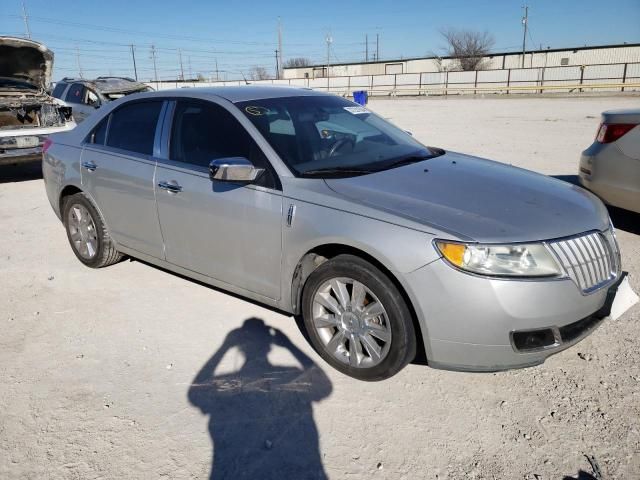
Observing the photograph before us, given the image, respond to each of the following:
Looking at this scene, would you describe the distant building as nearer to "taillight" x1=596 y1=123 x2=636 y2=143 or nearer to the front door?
"taillight" x1=596 y1=123 x2=636 y2=143

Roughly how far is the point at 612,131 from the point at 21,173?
422 inches

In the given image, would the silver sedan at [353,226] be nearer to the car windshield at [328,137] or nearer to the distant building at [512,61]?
the car windshield at [328,137]

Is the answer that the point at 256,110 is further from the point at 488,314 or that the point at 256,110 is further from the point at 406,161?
the point at 488,314

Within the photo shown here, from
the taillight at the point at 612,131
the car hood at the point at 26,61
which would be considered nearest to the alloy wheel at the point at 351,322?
the taillight at the point at 612,131

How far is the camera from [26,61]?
974 centimetres

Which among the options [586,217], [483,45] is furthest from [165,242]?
[483,45]

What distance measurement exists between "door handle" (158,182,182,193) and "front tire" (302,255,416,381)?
50.2 inches

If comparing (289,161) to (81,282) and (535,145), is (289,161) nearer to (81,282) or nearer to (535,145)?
(81,282)

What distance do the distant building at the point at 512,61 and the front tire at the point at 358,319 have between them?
49.8 metres

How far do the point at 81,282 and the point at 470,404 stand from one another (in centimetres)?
354

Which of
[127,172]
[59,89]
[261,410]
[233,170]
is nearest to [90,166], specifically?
[127,172]

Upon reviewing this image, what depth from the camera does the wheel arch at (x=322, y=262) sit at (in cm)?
273

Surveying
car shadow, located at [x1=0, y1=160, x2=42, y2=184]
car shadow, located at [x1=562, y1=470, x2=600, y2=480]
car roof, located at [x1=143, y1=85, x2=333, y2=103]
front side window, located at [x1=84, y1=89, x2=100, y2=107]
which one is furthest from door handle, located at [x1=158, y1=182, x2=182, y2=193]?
front side window, located at [x1=84, y1=89, x2=100, y2=107]

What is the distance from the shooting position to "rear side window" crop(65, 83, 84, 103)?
13.5 m
